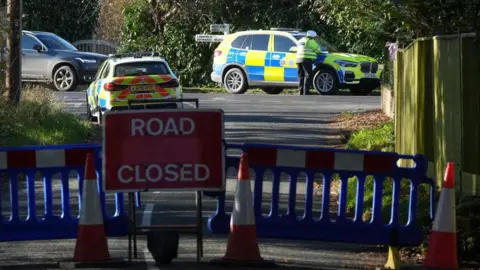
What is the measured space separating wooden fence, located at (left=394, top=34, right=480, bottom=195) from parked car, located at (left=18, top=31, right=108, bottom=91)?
64.1 feet

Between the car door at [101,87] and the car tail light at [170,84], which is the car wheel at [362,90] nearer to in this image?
the car door at [101,87]

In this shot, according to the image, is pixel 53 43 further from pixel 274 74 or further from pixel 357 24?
pixel 357 24

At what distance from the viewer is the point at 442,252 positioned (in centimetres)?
913

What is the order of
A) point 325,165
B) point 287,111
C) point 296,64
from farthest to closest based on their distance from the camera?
point 296,64 → point 287,111 → point 325,165

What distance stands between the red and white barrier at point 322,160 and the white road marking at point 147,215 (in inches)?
73.0

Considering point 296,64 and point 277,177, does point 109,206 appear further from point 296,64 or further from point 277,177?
point 296,64

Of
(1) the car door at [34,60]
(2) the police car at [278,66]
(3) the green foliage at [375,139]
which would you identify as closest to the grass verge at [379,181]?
(3) the green foliage at [375,139]

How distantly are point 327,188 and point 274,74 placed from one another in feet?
71.9

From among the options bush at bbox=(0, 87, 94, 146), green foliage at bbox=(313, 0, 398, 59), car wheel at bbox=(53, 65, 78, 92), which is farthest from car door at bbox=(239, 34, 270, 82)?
bush at bbox=(0, 87, 94, 146)

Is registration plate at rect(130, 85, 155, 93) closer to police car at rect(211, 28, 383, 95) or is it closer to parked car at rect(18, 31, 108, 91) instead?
police car at rect(211, 28, 383, 95)

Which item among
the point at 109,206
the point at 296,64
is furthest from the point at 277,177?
the point at 296,64

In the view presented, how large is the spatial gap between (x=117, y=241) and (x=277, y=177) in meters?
1.71

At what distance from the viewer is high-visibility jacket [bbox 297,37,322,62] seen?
30516 mm

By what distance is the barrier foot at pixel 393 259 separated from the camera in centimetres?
960
